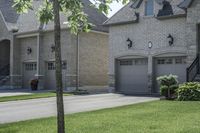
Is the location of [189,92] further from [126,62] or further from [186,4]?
[126,62]

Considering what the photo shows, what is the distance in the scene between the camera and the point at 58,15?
724 cm

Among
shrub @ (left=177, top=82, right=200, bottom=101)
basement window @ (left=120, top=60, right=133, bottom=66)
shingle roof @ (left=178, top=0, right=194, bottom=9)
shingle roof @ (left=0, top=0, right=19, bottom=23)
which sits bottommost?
shrub @ (left=177, top=82, right=200, bottom=101)

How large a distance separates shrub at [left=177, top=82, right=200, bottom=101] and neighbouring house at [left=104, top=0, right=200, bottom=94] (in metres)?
3.36

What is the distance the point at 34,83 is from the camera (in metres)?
34.7

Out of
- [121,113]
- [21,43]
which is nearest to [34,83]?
[21,43]

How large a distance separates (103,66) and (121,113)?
22.2 metres

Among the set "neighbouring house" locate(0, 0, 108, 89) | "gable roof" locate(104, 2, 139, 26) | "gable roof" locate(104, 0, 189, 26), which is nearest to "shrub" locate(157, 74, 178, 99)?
"gable roof" locate(104, 0, 189, 26)

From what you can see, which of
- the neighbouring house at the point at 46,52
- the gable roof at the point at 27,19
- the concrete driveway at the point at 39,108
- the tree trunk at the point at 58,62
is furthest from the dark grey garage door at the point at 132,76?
the tree trunk at the point at 58,62

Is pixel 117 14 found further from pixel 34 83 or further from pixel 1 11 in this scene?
pixel 1 11

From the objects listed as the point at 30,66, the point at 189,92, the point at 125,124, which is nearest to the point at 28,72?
the point at 30,66

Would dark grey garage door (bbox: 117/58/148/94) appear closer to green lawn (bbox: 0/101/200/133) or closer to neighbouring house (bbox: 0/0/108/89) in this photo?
neighbouring house (bbox: 0/0/108/89)

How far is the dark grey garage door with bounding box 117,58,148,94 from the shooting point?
29766 mm

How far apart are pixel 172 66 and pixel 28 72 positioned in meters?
16.3

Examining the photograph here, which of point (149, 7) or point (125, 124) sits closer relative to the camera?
point (125, 124)
